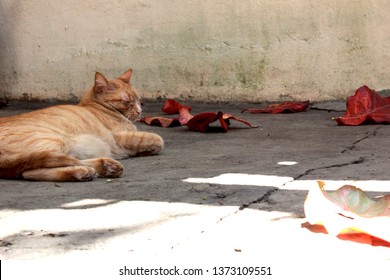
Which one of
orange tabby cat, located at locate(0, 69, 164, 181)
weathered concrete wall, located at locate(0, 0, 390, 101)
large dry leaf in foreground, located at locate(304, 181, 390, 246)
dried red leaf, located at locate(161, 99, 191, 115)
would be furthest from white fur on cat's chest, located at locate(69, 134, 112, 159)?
weathered concrete wall, located at locate(0, 0, 390, 101)

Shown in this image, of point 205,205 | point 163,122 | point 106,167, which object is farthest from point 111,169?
point 163,122

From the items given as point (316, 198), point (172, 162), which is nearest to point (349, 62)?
point (172, 162)

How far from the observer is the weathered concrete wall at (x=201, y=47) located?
8.40m

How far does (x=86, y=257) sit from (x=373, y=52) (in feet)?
19.2

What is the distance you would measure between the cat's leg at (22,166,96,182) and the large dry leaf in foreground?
5.59ft

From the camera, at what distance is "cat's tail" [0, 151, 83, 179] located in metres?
4.73

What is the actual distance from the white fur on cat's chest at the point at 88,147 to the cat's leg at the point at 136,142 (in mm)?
184

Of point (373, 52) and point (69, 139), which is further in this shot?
point (373, 52)

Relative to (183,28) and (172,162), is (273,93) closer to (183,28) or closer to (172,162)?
(183,28)

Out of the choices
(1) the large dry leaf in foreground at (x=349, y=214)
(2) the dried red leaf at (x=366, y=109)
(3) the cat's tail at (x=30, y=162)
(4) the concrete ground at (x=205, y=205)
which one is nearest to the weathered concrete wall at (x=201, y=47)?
(2) the dried red leaf at (x=366, y=109)

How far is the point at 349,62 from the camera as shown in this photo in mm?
8398

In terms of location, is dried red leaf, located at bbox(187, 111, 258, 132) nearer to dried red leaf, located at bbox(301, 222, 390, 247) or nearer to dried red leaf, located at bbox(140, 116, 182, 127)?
dried red leaf, located at bbox(140, 116, 182, 127)

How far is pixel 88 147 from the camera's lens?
532cm

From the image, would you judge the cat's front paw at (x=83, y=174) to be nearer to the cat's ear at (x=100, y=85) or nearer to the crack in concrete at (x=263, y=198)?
the crack in concrete at (x=263, y=198)
